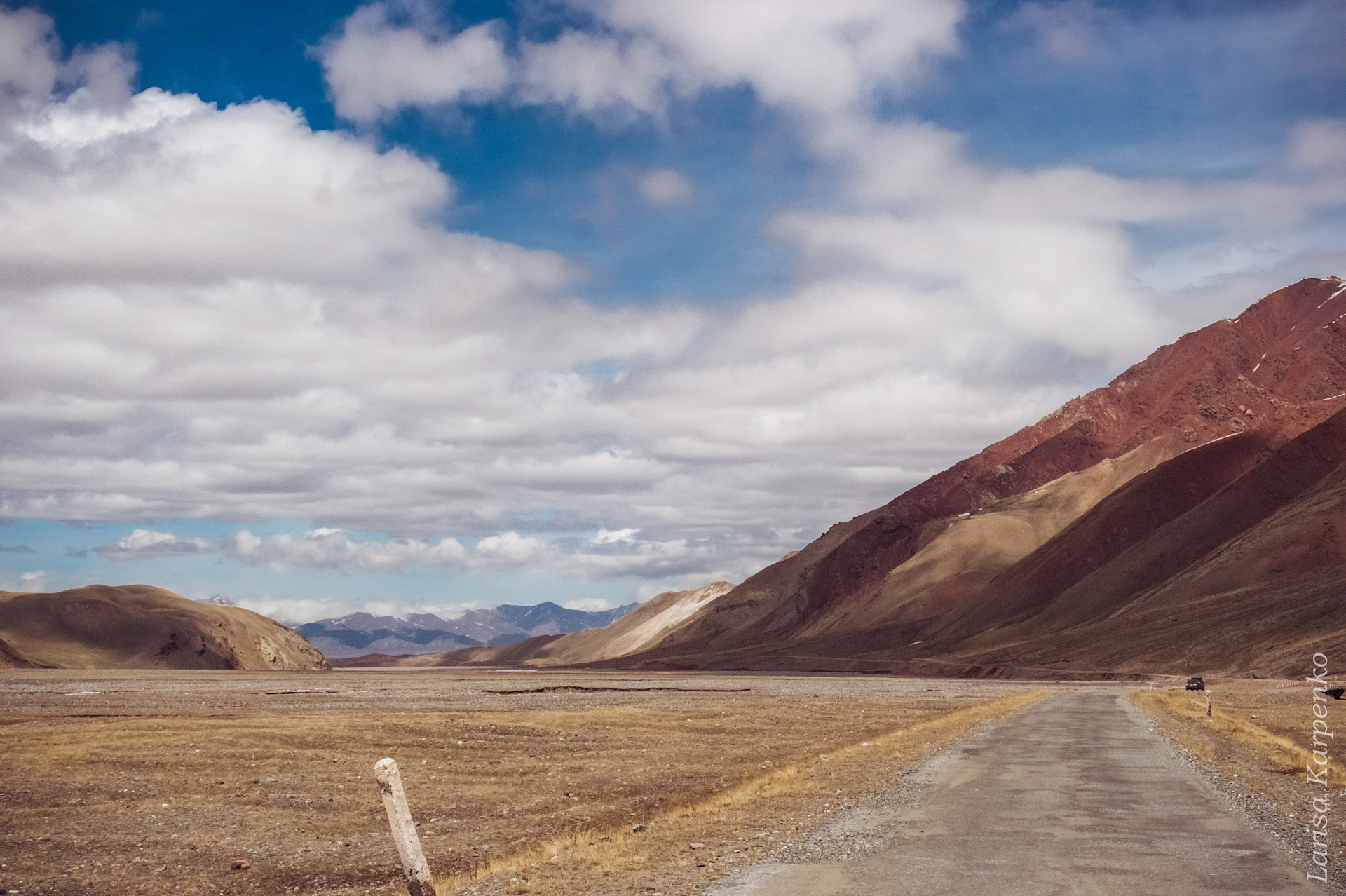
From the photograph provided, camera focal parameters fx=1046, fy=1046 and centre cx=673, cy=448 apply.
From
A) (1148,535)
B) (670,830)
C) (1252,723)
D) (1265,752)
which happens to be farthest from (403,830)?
(1148,535)

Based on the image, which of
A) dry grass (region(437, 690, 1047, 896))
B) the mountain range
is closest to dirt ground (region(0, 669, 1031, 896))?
dry grass (region(437, 690, 1047, 896))

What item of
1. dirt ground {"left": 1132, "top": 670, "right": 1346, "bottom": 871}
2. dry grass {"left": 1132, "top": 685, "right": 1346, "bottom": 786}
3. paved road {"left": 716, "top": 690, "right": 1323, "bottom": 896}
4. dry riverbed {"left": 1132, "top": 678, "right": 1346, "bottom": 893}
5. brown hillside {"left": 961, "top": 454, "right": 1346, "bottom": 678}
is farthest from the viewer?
brown hillside {"left": 961, "top": 454, "right": 1346, "bottom": 678}

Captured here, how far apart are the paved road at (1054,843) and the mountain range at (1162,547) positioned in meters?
72.1

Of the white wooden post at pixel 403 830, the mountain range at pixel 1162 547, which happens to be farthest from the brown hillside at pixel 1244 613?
the white wooden post at pixel 403 830

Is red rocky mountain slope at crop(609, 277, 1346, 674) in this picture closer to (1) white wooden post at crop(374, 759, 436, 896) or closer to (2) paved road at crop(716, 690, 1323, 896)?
(2) paved road at crop(716, 690, 1323, 896)

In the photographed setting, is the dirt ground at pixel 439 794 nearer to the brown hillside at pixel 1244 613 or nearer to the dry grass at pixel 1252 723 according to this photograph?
the dry grass at pixel 1252 723

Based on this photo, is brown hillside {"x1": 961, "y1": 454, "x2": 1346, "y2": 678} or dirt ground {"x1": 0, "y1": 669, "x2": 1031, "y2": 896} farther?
brown hillside {"x1": 961, "y1": 454, "x2": 1346, "y2": 678}

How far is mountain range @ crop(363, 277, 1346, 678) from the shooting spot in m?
104

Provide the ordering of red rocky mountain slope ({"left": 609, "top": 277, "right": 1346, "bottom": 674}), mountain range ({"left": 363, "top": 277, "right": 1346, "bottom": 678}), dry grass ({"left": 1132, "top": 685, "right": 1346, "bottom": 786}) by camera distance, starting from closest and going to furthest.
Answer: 1. dry grass ({"left": 1132, "top": 685, "right": 1346, "bottom": 786})
2. mountain range ({"left": 363, "top": 277, "right": 1346, "bottom": 678})
3. red rocky mountain slope ({"left": 609, "top": 277, "right": 1346, "bottom": 674})

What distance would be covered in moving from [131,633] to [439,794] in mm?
166401

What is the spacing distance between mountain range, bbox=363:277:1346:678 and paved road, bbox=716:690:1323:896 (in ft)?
236

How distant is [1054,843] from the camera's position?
14.6 m

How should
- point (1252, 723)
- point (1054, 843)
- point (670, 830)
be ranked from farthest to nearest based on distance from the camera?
point (1252, 723) < point (670, 830) < point (1054, 843)

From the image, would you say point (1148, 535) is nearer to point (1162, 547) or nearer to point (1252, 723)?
point (1162, 547)
